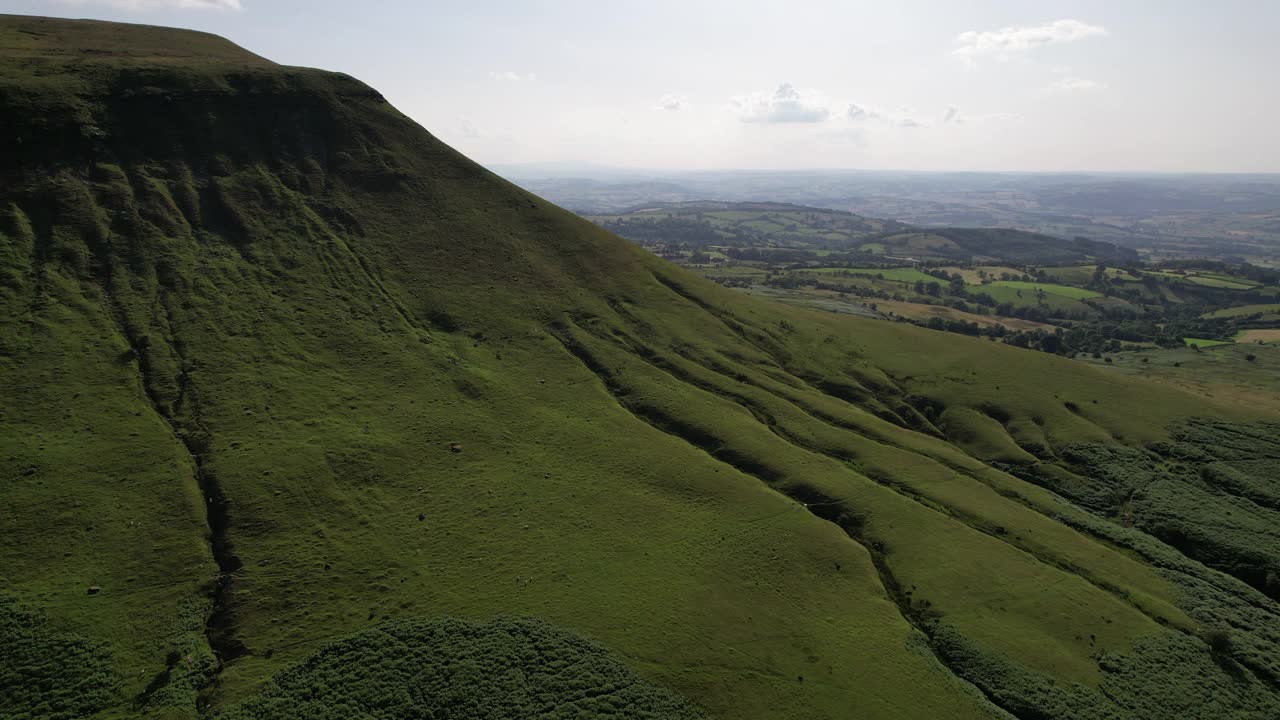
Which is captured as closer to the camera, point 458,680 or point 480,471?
point 458,680

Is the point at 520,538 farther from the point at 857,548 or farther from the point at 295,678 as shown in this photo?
the point at 857,548

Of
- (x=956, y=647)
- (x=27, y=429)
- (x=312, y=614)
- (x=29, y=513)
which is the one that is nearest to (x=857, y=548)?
(x=956, y=647)

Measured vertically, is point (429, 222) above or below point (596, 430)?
above

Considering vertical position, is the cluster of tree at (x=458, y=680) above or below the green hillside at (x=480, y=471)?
below

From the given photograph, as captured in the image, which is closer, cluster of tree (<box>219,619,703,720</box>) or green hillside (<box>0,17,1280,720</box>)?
cluster of tree (<box>219,619,703,720</box>)

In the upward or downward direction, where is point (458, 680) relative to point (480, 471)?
downward

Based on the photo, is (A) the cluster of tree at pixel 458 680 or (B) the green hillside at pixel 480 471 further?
(B) the green hillside at pixel 480 471

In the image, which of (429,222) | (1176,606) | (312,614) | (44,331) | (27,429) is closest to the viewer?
(312,614)

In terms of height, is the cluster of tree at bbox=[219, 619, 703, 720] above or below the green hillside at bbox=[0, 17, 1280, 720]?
below
